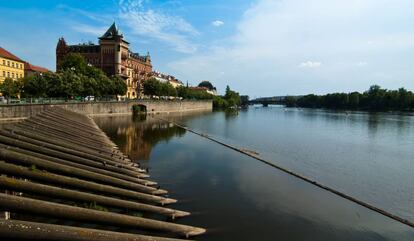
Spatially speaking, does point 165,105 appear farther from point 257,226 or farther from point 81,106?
point 257,226

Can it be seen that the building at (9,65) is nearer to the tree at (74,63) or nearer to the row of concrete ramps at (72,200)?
the tree at (74,63)

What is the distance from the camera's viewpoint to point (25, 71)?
128 metres

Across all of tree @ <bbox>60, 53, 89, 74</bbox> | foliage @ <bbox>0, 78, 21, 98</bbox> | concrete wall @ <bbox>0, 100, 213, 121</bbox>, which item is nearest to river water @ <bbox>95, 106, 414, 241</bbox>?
concrete wall @ <bbox>0, 100, 213, 121</bbox>

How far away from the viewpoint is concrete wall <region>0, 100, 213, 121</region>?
195 feet

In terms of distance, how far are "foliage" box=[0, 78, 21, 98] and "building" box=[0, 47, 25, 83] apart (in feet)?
84.4

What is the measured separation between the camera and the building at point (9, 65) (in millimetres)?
104000

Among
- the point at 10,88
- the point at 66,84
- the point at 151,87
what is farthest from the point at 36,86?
the point at 151,87

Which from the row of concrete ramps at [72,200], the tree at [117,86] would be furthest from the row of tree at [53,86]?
the row of concrete ramps at [72,200]

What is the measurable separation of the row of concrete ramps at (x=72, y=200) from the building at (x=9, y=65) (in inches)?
3903

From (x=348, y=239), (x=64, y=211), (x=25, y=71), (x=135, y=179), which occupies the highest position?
(x=25, y=71)

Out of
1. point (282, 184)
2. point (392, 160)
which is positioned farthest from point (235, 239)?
point (392, 160)

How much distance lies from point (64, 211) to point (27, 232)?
2.31m

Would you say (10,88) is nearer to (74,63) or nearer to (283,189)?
(74,63)

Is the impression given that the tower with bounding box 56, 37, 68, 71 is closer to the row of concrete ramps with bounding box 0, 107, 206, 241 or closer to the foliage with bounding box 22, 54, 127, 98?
the foliage with bounding box 22, 54, 127, 98
